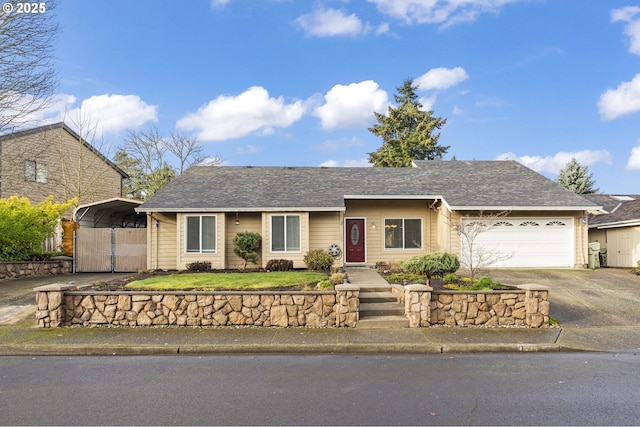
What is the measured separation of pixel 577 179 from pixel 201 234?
30.2 meters

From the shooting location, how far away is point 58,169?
2536cm

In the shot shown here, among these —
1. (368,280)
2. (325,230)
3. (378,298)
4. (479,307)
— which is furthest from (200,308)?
(325,230)

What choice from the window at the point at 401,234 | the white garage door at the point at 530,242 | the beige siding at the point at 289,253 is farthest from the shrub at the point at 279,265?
the white garage door at the point at 530,242

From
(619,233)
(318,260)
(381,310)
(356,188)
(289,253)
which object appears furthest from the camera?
(619,233)

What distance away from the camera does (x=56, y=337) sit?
305 inches

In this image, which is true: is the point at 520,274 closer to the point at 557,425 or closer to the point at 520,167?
the point at 520,167

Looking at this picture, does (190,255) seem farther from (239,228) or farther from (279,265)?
(279,265)

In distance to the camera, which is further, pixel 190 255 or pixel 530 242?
pixel 530 242

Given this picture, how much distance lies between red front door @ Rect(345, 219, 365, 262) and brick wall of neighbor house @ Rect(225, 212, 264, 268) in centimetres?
370

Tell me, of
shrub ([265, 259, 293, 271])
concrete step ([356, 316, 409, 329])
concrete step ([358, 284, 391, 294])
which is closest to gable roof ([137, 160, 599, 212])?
shrub ([265, 259, 293, 271])

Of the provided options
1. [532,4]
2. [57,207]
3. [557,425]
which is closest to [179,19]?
[57,207]

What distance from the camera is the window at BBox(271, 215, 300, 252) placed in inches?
628

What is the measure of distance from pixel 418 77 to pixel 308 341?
37204 mm

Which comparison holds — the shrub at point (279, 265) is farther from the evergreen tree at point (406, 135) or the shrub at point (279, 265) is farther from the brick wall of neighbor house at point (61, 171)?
the evergreen tree at point (406, 135)
